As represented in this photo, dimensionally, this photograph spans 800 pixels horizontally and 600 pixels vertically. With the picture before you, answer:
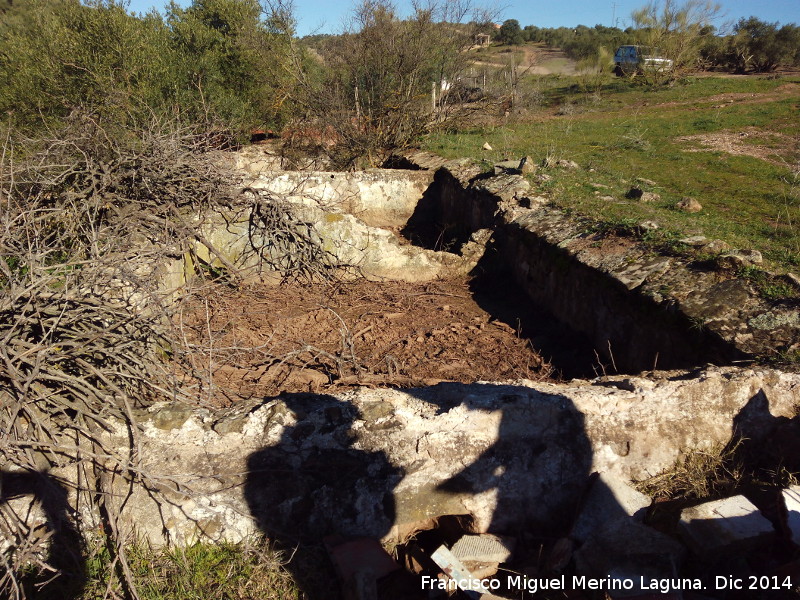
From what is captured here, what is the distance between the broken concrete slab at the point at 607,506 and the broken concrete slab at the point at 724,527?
0.26m

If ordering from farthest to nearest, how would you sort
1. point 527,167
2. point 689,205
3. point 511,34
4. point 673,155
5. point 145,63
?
point 511,34 → point 145,63 → point 673,155 → point 527,167 → point 689,205

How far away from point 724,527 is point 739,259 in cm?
322

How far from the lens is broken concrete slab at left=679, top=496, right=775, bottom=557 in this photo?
2391 millimetres

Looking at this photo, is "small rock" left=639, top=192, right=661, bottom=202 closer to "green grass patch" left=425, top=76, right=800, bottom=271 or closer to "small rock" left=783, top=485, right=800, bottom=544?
"green grass patch" left=425, top=76, right=800, bottom=271

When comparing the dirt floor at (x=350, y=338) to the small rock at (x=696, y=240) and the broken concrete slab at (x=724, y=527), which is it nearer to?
the small rock at (x=696, y=240)

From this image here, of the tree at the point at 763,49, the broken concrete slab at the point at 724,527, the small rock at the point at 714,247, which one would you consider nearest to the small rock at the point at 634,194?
the small rock at the point at 714,247

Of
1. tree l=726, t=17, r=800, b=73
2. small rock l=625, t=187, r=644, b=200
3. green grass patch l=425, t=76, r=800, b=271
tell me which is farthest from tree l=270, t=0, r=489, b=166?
tree l=726, t=17, r=800, b=73

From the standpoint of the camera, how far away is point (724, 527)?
2.43 metres

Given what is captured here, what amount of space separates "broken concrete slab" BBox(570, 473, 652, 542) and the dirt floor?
2172mm

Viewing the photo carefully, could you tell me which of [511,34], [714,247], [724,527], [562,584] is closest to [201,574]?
[562,584]

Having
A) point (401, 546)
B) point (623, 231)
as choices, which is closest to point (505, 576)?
point (401, 546)

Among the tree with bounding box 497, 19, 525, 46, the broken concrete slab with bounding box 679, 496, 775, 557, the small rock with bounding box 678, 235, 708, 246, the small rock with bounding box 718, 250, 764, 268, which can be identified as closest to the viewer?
the broken concrete slab with bounding box 679, 496, 775, 557

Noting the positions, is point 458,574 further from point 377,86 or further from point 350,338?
point 377,86

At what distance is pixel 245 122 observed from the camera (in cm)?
1556
